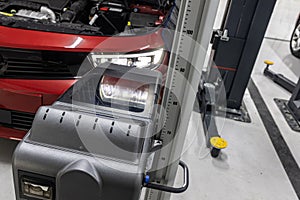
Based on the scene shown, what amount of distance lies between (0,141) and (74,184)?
1.45m

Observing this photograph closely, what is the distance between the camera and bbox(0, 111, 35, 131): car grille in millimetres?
1725

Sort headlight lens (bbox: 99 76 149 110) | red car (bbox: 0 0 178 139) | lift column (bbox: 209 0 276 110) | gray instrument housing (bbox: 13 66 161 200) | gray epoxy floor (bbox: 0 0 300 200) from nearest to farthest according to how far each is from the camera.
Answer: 1. gray instrument housing (bbox: 13 66 161 200)
2. headlight lens (bbox: 99 76 149 110)
3. red car (bbox: 0 0 178 139)
4. gray epoxy floor (bbox: 0 0 300 200)
5. lift column (bbox: 209 0 276 110)

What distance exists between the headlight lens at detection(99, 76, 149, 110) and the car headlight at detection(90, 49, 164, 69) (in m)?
0.44

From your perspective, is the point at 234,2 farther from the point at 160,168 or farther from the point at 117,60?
the point at 160,168

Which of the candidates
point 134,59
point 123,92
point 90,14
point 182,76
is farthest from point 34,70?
point 182,76

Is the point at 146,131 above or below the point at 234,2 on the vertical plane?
below

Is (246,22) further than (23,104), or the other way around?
(246,22)

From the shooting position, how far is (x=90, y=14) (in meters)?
2.34

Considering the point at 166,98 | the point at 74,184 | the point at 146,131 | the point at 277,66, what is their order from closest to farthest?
the point at 74,184
the point at 146,131
the point at 166,98
the point at 277,66

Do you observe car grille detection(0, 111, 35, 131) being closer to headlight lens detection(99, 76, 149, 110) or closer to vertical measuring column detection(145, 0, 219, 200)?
headlight lens detection(99, 76, 149, 110)

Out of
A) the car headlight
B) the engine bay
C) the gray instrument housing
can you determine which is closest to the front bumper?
the car headlight

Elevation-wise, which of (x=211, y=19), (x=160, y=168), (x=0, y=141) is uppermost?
(x=211, y=19)

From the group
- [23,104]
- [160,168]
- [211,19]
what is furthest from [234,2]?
[23,104]

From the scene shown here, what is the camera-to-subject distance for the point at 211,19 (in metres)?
1.06
